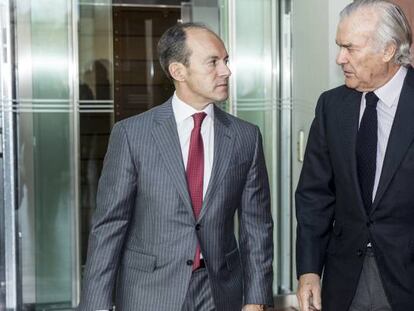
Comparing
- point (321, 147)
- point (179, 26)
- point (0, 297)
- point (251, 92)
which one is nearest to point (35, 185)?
point (0, 297)

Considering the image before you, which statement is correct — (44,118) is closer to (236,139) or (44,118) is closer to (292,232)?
(292,232)

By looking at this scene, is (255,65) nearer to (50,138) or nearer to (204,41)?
(50,138)

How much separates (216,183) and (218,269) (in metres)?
0.33

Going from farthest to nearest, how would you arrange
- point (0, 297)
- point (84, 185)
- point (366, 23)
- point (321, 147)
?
point (84, 185) < point (0, 297) < point (321, 147) < point (366, 23)

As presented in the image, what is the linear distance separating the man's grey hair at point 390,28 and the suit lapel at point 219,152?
0.64 m

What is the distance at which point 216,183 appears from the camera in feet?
8.11

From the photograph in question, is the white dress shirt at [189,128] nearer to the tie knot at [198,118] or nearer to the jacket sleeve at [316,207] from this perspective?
the tie knot at [198,118]

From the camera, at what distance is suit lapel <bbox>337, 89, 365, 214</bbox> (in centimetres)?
235

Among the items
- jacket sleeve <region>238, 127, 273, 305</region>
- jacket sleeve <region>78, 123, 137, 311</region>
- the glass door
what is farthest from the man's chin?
the glass door

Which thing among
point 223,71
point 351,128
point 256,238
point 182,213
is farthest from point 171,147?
point 351,128

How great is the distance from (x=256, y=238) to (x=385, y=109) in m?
0.72

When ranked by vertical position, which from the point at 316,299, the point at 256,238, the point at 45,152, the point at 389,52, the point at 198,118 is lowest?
the point at 316,299

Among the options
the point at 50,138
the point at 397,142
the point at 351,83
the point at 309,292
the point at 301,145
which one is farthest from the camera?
the point at 301,145

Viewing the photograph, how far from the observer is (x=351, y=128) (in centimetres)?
241
